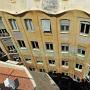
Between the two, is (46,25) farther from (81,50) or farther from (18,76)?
(18,76)

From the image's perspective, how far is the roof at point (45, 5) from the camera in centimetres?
2778

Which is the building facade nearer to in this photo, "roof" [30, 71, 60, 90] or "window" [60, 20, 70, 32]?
"window" [60, 20, 70, 32]

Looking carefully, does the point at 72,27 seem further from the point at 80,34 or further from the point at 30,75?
the point at 30,75

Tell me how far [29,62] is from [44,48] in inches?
212

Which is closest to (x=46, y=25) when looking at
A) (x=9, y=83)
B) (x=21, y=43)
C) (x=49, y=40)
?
(x=49, y=40)

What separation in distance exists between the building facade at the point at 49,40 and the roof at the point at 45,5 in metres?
0.45

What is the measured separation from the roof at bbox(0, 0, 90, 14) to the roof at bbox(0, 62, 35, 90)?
23.6 ft

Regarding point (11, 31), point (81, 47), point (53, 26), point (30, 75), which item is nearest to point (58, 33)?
point (53, 26)

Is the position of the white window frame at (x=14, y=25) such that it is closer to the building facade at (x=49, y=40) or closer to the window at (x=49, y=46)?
the building facade at (x=49, y=40)

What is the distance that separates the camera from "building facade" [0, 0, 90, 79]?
99.6 ft

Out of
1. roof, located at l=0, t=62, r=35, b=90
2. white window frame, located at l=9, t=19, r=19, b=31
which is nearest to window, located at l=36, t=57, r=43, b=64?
white window frame, located at l=9, t=19, r=19, b=31

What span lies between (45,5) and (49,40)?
6.82 metres

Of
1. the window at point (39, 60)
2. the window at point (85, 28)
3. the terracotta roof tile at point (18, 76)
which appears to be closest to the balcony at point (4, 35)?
the window at point (39, 60)

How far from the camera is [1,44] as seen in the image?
37.6 metres
